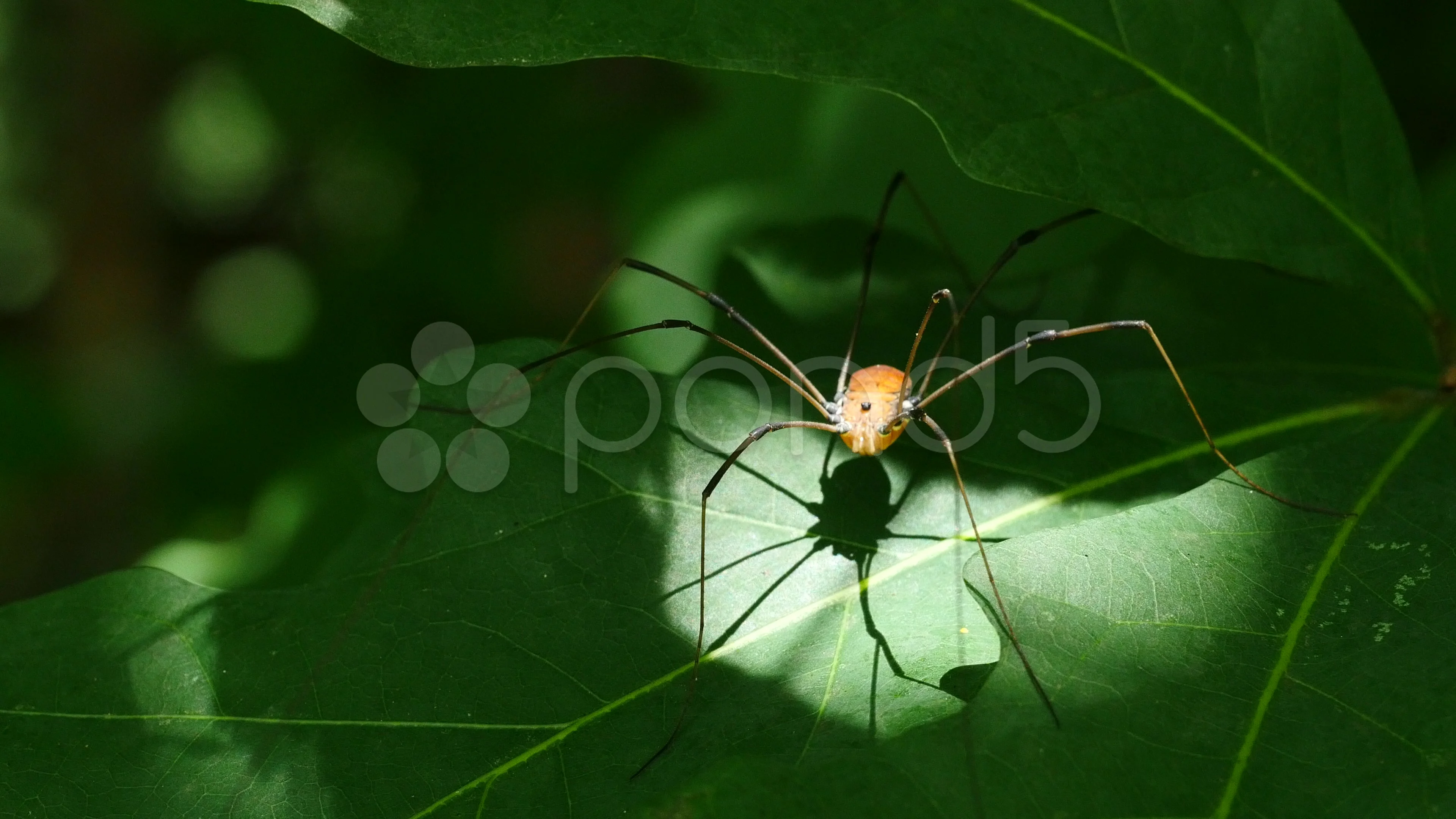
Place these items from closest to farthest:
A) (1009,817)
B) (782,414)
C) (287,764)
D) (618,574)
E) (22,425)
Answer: (1009,817) < (287,764) < (618,574) < (782,414) < (22,425)

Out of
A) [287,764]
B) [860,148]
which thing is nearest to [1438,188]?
[860,148]

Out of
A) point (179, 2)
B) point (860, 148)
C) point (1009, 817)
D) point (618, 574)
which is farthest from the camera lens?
point (179, 2)

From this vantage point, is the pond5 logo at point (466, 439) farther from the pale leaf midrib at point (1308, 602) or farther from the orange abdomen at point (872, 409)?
the pale leaf midrib at point (1308, 602)

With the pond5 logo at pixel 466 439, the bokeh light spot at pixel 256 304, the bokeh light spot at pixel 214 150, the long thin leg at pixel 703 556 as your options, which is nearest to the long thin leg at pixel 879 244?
the long thin leg at pixel 703 556

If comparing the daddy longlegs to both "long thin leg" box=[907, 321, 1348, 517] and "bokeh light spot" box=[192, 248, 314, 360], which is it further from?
"bokeh light spot" box=[192, 248, 314, 360]

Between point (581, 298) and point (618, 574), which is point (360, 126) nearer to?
point (581, 298)

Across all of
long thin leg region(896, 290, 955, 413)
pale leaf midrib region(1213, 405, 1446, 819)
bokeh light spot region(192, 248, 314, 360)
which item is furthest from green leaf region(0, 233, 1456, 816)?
bokeh light spot region(192, 248, 314, 360)
